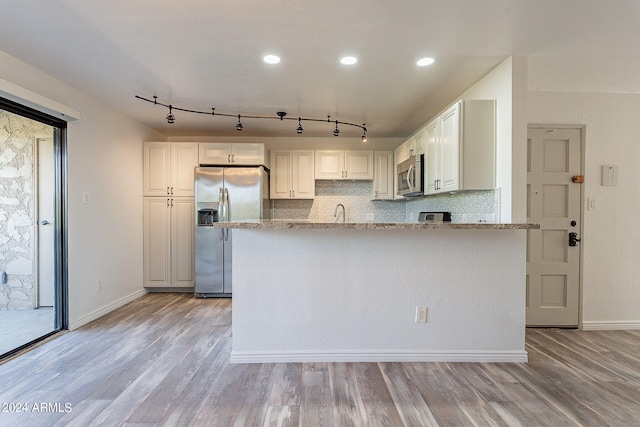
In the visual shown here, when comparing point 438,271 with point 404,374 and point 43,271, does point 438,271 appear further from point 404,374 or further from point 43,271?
point 43,271

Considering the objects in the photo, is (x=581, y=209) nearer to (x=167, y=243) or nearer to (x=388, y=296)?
(x=388, y=296)

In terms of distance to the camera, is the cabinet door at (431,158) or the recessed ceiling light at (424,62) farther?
the cabinet door at (431,158)

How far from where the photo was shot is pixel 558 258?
3055 millimetres

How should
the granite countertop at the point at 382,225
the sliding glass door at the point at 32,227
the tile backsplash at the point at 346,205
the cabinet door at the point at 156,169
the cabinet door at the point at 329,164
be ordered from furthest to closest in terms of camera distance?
the tile backsplash at the point at 346,205
the cabinet door at the point at 329,164
the cabinet door at the point at 156,169
the sliding glass door at the point at 32,227
the granite countertop at the point at 382,225

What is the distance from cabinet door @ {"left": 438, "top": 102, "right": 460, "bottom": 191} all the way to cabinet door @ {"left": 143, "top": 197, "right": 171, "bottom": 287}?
143 inches

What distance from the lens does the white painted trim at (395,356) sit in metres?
2.33

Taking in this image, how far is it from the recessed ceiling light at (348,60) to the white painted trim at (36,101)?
8.31ft

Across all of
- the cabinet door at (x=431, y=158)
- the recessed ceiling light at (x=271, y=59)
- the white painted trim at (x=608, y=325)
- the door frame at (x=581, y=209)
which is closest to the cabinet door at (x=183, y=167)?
the recessed ceiling light at (x=271, y=59)

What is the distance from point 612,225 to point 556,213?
0.57 m

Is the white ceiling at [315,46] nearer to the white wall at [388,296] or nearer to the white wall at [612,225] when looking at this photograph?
the white wall at [612,225]

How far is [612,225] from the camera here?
3043mm

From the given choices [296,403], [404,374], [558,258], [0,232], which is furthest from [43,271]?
[558,258]

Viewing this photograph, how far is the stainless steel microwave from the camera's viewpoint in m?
3.36

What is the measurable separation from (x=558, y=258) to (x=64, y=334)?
16.1 feet
